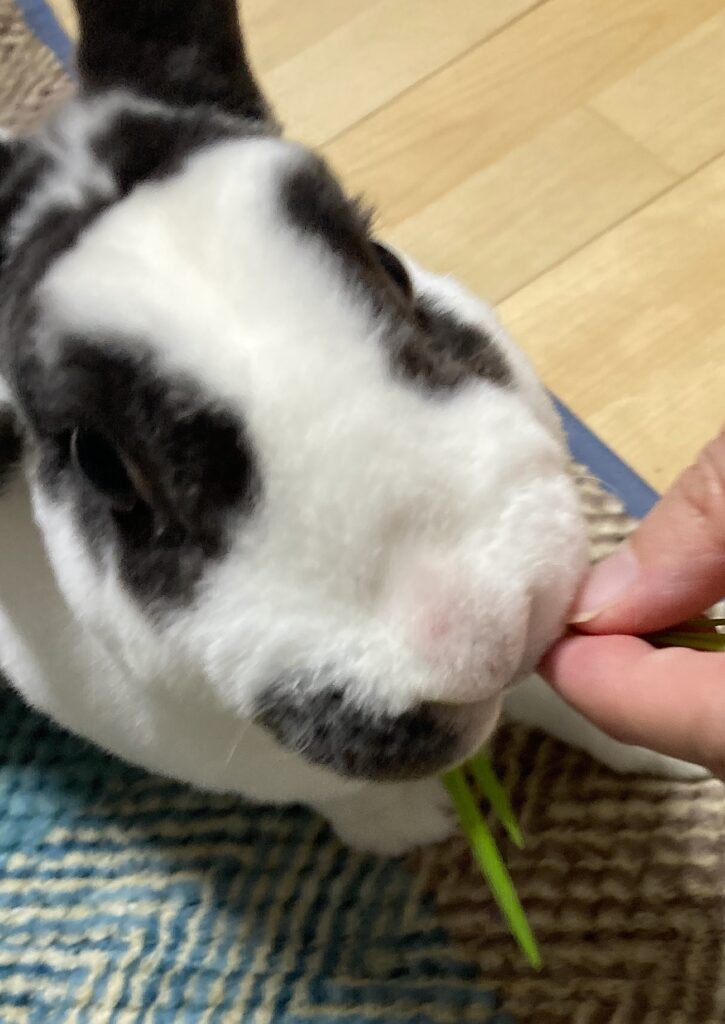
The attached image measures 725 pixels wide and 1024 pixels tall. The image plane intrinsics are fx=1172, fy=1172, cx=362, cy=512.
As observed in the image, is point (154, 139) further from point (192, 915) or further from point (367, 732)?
point (192, 915)

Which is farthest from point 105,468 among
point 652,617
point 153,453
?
point 652,617

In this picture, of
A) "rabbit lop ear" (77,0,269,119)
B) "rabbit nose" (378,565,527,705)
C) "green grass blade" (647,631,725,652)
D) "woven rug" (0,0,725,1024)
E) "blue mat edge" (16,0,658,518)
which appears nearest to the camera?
"rabbit nose" (378,565,527,705)

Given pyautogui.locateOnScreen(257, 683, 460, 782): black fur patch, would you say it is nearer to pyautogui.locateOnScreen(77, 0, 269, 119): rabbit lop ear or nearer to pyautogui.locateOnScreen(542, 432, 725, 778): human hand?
pyautogui.locateOnScreen(542, 432, 725, 778): human hand

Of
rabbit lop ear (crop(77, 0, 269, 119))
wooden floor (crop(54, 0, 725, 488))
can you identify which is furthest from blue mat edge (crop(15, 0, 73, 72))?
rabbit lop ear (crop(77, 0, 269, 119))

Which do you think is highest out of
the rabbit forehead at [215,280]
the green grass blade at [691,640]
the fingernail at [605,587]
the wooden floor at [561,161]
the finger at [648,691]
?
the rabbit forehead at [215,280]

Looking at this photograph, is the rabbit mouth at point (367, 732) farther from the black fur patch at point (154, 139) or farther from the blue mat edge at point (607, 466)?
the blue mat edge at point (607, 466)

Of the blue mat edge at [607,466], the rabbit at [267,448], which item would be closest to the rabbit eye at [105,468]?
the rabbit at [267,448]

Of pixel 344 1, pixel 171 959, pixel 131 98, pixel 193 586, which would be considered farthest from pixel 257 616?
pixel 344 1
